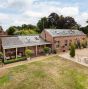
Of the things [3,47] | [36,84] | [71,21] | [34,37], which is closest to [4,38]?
[3,47]

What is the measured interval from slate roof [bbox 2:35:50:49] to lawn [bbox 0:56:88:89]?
6.97 meters

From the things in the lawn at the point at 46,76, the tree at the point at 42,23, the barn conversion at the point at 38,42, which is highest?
the tree at the point at 42,23

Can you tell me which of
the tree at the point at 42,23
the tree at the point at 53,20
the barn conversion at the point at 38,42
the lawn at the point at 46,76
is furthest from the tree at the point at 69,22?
the lawn at the point at 46,76

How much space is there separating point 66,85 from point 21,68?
8.90 m

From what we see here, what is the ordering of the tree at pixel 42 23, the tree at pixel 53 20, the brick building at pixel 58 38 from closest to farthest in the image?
1. the brick building at pixel 58 38
2. the tree at pixel 42 23
3. the tree at pixel 53 20

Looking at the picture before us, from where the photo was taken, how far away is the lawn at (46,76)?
67.8ft

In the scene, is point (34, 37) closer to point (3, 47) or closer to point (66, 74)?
point (3, 47)

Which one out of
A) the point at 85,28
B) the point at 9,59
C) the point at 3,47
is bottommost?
the point at 9,59

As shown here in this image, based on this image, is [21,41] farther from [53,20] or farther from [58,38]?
[53,20]

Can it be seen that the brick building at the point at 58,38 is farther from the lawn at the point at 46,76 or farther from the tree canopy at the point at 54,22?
the tree canopy at the point at 54,22

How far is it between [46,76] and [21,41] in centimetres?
1452

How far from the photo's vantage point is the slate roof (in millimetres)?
32469

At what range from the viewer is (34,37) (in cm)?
3947

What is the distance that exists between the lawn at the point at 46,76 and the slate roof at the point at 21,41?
22.9 ft
